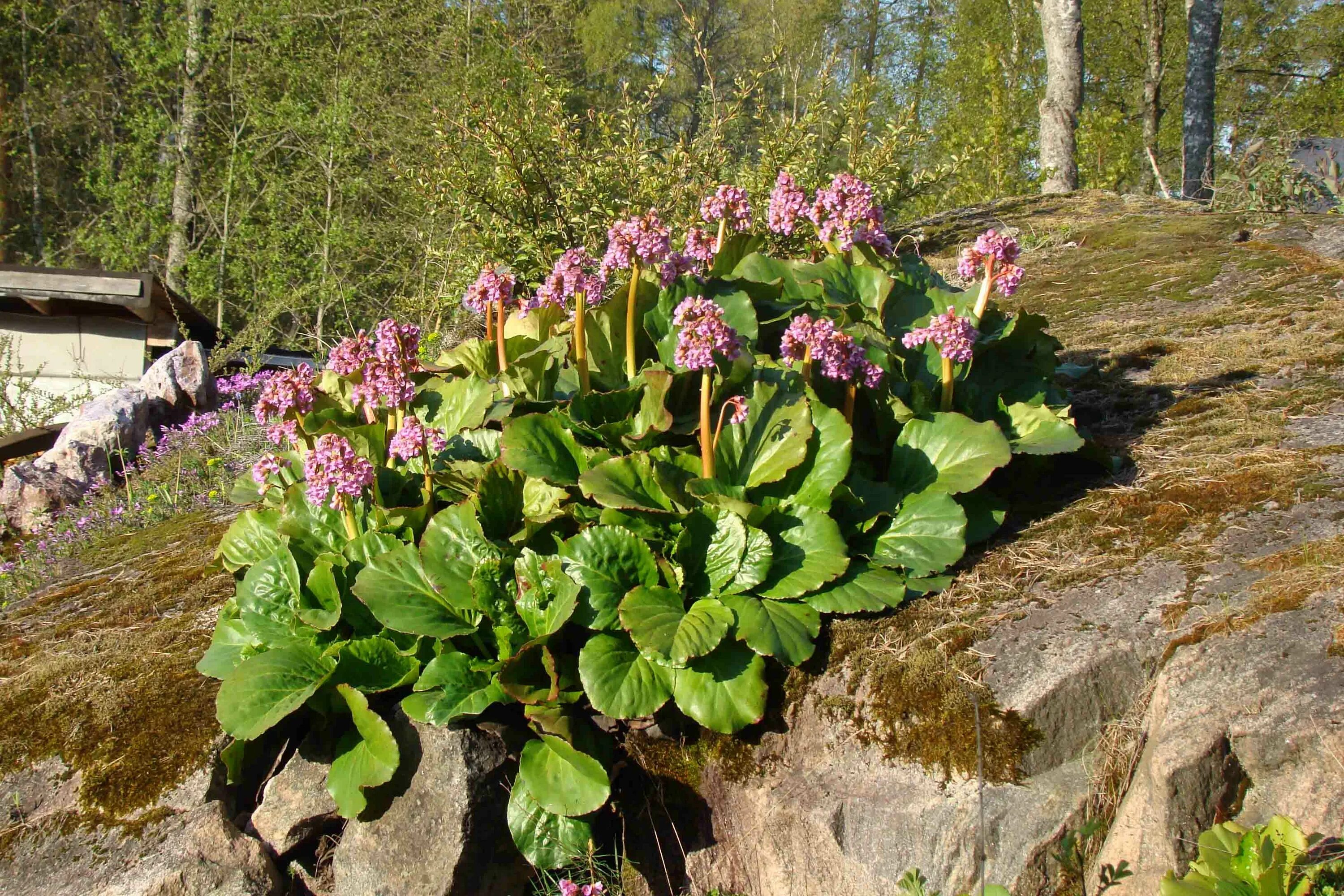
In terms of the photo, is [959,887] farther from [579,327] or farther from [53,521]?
[53,521]

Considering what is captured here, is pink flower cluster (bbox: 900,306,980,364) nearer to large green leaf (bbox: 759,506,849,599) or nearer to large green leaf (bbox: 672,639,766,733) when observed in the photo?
large green leaf (bbox: 759,506,849,599)

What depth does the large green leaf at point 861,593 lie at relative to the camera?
247cm

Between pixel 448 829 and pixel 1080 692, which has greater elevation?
pixel 1080 692

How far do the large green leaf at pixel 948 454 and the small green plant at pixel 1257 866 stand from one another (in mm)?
1040

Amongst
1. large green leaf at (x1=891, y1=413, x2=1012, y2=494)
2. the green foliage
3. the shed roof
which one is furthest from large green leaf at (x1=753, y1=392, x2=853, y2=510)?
the shed roof

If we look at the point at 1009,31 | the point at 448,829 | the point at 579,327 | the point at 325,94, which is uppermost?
the point at 1009,31

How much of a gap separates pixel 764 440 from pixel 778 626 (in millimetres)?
549

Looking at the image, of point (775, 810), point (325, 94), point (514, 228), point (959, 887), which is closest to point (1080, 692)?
Answer: point (959, 887)

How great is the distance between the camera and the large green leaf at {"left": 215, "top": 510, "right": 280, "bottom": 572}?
3.03 metres

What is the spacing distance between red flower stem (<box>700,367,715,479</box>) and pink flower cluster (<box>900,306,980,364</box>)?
A: 0.64 meters

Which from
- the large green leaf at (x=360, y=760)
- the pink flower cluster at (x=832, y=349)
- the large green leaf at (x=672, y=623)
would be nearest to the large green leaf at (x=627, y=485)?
the large green leaf at (x=672, y=623)

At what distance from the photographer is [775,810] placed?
234cm

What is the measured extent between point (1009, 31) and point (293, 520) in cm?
1897

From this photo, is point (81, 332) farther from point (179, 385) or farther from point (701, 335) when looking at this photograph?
point (701, 335)
